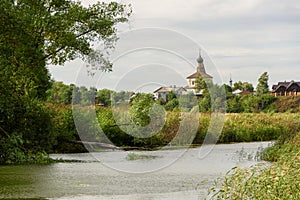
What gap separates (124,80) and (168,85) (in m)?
1.77

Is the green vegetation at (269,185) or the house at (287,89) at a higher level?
the house at (287,89)

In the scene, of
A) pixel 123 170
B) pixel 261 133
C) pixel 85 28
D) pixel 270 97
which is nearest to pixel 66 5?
pixel 85 28

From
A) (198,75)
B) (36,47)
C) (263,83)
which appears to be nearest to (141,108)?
(198,75)

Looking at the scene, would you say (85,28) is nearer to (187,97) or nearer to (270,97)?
(187,97)

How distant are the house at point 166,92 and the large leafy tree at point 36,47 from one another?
1.95 m

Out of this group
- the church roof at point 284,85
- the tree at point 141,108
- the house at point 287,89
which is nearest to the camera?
the tree at point 141,108

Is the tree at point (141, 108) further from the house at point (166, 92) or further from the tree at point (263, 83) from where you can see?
the tree at point (263, 83)

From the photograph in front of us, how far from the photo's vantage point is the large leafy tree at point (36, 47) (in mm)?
16722

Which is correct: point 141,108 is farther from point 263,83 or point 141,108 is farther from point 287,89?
point 287,89

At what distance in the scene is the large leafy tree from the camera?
54.9ft

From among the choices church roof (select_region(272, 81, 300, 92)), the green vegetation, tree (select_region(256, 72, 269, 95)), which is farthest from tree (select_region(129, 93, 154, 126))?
church roof (select_region(272, 81, 300, 92))

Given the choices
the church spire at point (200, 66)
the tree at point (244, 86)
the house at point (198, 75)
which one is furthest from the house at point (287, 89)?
the church spire at point (200, 66)

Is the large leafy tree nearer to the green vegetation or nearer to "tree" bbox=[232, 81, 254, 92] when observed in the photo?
the green vegetation

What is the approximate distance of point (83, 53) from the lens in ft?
68.7
